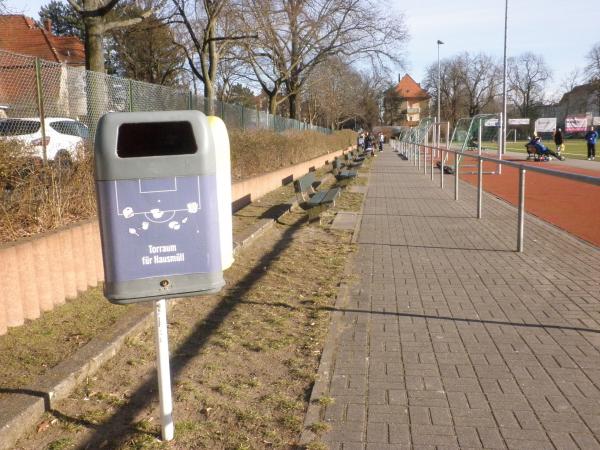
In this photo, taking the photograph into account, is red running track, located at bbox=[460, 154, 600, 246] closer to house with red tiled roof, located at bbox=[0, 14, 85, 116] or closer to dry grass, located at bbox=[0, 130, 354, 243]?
dry grass, located at bbox=[0, 130, 354, 243]

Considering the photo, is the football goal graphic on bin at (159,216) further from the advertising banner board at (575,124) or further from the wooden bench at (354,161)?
the advertising banner board at (575,124)

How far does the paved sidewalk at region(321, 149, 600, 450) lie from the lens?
127 inches

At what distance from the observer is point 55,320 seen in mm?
4746

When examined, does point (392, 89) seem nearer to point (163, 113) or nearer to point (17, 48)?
point (17, 48)

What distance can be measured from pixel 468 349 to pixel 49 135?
4921 mm

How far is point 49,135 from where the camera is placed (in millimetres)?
6637

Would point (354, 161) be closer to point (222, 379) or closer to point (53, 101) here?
point (53, 101)

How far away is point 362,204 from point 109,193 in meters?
10.8

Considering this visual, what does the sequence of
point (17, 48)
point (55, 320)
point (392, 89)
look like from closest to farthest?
point (55, 320), point (17, 48), point (392, 89)

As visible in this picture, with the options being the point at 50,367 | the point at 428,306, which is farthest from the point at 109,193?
the point at 428,306

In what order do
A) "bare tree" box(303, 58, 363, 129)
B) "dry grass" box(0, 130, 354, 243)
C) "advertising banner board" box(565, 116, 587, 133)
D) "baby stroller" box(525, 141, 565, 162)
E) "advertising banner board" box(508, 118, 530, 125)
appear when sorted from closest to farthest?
1. "dry grass" box(0, 130, 354, 243)
2. "baby stroller" box(525, 141, 565, 162)
3. "bare tree" box(303, 58, 363, 129)
4. "advertising banner board" box(508, 118, 530, 125)
5. "advertising banner board" box(565, 116, 587, 133)

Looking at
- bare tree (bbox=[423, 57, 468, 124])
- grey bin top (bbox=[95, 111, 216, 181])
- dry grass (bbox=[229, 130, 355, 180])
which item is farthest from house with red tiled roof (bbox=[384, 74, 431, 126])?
grey bin top (bbox=[95, 111, 216, 181])

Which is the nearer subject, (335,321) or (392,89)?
(335,321)

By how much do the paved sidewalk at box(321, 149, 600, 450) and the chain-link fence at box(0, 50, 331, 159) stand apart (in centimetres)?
358
